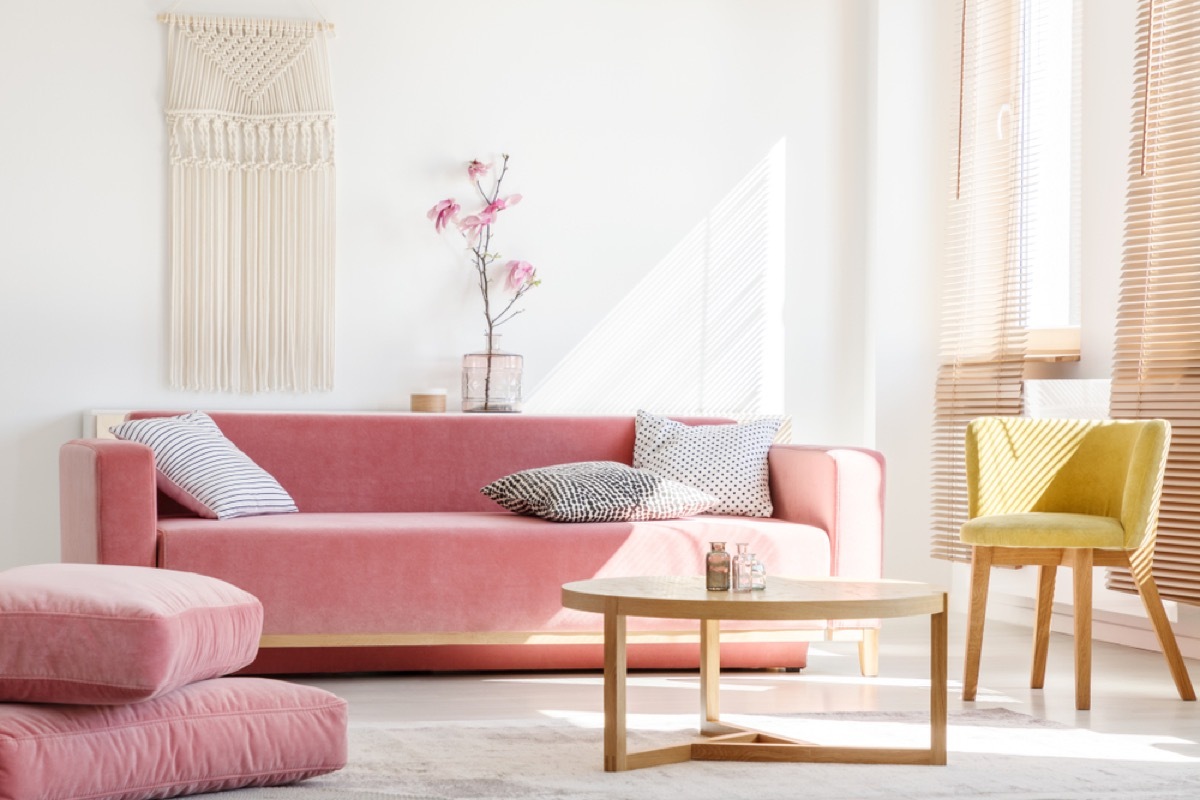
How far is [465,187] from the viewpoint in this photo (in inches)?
211

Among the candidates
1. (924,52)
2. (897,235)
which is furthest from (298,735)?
(924,52)

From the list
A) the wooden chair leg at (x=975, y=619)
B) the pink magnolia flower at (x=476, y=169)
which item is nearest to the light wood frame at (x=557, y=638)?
the wooden chair leg at (x=975, y=619)

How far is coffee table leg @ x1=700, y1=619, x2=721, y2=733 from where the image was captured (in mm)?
3189

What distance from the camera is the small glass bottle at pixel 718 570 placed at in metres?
2.91

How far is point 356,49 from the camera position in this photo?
17.5 feet

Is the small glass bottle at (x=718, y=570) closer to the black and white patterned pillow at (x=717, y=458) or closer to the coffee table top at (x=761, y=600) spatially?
the coffee table top at (x=761, y=600)

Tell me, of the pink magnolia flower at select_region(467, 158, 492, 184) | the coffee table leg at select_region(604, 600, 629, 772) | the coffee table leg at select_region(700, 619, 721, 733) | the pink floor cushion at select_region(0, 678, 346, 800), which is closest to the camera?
the pink floor cushion at select_region(0, 678, 346, 800)

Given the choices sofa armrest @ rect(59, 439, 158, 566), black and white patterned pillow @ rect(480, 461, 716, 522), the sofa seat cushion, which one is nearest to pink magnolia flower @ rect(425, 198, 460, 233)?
black and white patterned pillow @ rect(480, 461, 716, 522)

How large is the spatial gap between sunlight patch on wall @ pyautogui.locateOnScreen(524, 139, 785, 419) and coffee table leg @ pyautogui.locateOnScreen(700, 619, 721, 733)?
2.34m

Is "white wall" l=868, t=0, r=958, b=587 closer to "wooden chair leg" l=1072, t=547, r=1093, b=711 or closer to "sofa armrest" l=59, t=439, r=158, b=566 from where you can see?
"wooden chair leg" l=1072, t=547, r=1093, b=711

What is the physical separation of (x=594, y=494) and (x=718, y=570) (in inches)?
49.9

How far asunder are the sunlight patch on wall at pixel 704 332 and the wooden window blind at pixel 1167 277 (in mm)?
1497

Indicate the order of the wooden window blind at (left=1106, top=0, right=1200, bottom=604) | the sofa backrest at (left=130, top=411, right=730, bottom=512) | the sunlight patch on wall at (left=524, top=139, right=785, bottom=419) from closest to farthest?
1. the wooden window blind at (left=1106, top=0, right=1200, bottom=604)
2. the sofa backrest at (left=130, top=411, right=730, bottom=512)
3. the sunlight patch on wall at (left=524, top=139, right=785, bottom=419)

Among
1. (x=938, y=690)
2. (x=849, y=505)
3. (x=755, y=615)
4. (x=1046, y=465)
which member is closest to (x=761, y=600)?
(x=755, y=615)
